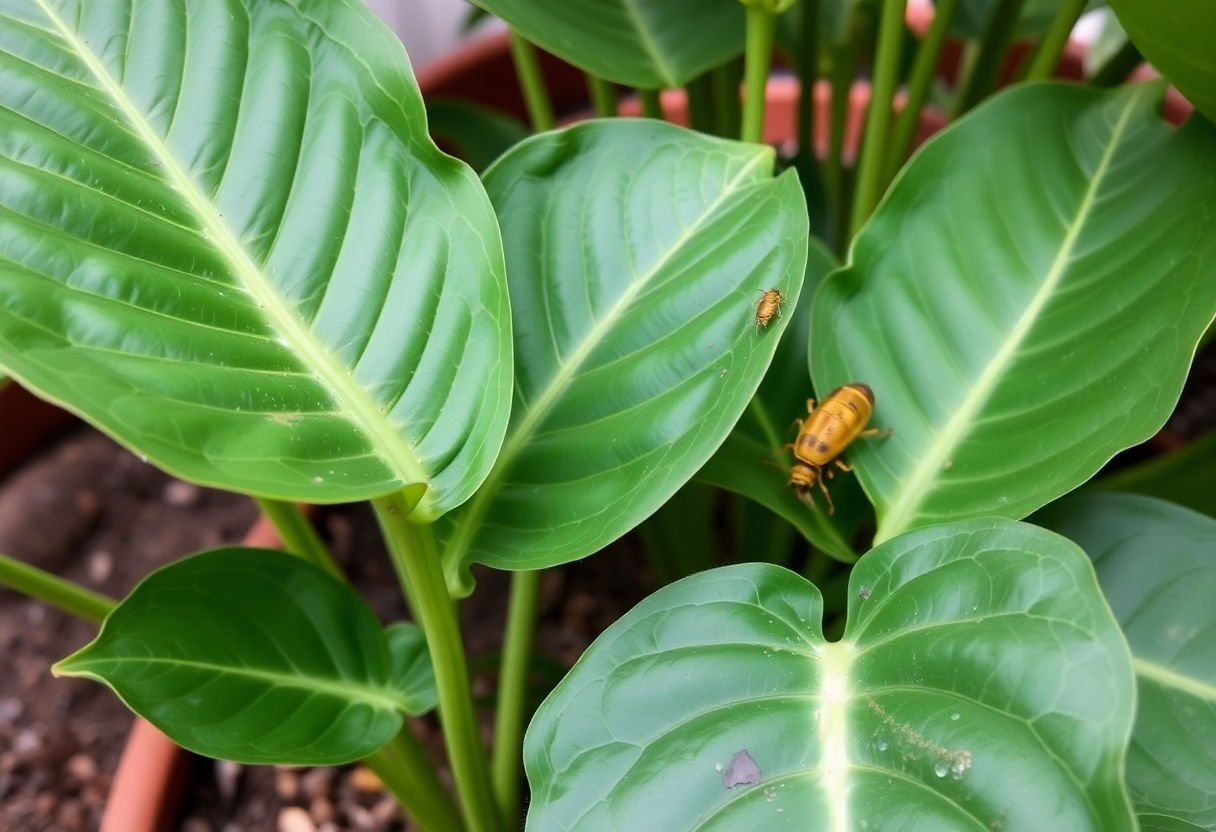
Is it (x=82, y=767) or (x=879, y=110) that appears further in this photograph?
(x=82, y=767)

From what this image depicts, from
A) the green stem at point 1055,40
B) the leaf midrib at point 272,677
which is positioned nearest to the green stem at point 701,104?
the green stem at point 1055,40

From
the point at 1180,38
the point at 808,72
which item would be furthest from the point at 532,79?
the point at 1180,38

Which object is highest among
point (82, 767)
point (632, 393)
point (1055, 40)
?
point (1055, 40)

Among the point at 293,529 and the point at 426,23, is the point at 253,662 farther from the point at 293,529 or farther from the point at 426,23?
the point at 426,23

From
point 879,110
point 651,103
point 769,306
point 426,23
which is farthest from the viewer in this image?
point 426,23

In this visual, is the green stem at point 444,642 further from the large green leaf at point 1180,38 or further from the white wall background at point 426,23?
the white wall background at point 426,23

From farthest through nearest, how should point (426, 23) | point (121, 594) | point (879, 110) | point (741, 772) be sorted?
point (426, 23), point (121, 594), point (879, 110), point (741, 772)

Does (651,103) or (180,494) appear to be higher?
(651,103)

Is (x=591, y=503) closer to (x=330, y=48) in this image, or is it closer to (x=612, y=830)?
(x=612, y=830)
